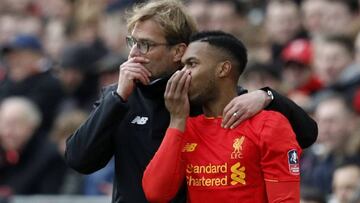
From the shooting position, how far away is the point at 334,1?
1255 centimetres

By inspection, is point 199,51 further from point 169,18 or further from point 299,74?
point 299,74

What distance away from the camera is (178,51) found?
7105 mm

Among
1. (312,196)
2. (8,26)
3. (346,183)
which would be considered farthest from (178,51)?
(8,26)

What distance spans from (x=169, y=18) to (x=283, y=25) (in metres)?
6.20

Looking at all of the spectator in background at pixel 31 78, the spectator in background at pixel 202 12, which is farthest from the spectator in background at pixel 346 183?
the spectator in background at pixel 202 12

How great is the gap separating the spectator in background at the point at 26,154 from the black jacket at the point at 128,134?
4973mm

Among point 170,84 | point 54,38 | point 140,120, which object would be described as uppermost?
point 170,84

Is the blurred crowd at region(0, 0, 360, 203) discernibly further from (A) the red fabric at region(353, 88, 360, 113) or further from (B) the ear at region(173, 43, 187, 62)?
(B) the ear at region(173, 43, 187, 62)

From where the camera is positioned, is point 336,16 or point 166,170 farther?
point 336,16

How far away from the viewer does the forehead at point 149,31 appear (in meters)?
7.06

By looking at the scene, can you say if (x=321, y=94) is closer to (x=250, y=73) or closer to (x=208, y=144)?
(x=250, y=73)

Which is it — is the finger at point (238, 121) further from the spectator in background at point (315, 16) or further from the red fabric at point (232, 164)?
the spectator in background at point (315, 16)

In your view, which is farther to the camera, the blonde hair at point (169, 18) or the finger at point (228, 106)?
the blonde hair at point (169, 18)

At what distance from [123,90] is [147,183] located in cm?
52
